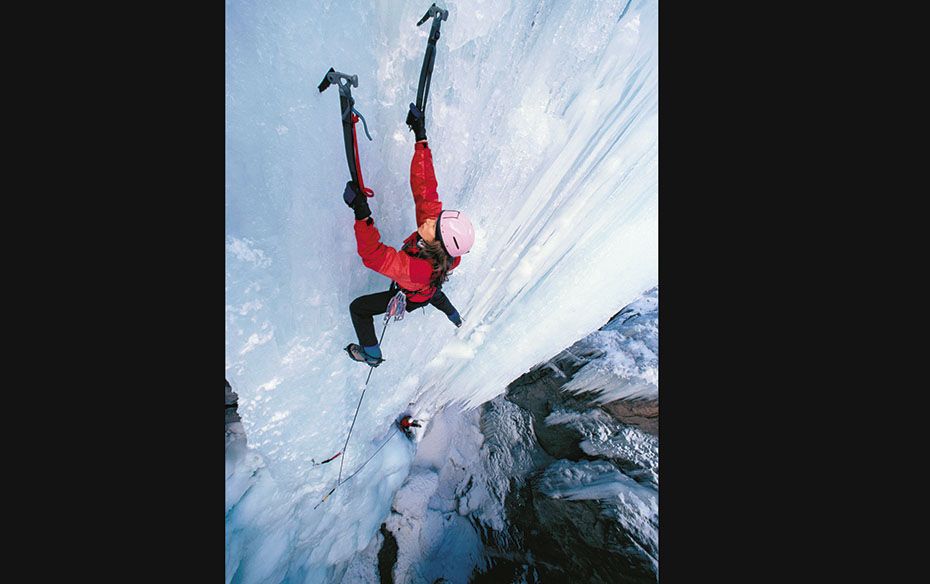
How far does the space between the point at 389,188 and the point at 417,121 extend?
39 centimetres

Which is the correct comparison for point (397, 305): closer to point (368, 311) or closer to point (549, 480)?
point (368, 311)

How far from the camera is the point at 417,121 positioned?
1510mm

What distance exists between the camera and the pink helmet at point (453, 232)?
1449mm

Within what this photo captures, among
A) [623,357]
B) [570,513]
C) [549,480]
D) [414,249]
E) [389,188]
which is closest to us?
[414,249]

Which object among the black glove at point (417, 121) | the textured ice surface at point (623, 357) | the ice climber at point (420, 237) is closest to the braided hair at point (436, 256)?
the ice climber at point (420, 237)

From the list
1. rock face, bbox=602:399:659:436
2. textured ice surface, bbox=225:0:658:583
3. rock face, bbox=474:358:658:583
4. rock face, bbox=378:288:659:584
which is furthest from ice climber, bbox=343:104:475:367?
rock face, bbox=602:399:659:436

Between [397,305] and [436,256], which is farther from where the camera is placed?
[397,305]

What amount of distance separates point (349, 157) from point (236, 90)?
0.60 metres

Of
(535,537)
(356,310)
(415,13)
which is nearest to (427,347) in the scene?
(356,310)

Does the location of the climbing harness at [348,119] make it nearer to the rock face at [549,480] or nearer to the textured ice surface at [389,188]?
the textured ice surface at [389,188]

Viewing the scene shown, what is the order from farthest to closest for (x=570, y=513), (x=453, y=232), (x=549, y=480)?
(x=549, y=480)
(x=570, y=513)
(x=453, y=232)

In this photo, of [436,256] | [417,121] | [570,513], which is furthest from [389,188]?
[570,513]

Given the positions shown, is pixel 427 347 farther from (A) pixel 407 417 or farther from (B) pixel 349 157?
(B) pixel 349 157

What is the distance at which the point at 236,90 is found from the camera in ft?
4.63
